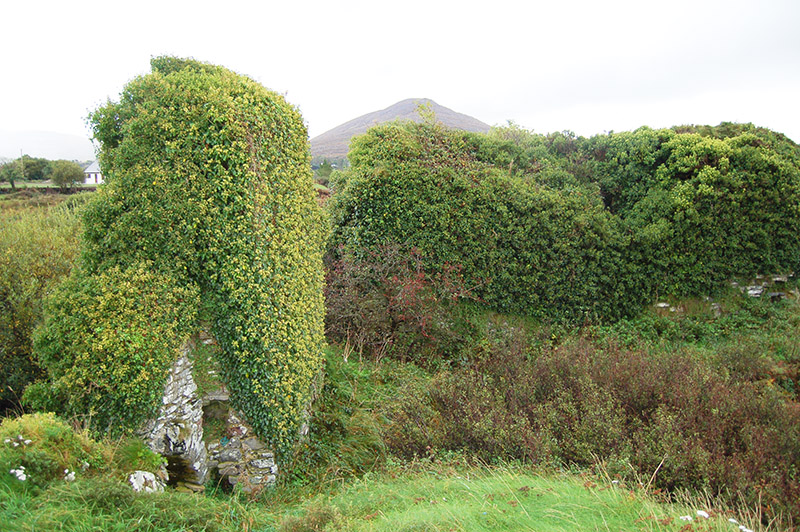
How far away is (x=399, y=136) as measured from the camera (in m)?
9.73

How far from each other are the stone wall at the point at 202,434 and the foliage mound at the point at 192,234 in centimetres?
17

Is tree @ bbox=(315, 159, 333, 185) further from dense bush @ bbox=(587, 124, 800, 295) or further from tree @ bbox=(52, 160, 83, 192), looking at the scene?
dense bush @ bbox=(587, 124, 800, 295)

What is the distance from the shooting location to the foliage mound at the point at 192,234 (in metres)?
4.75

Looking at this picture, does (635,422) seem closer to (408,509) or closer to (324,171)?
(408,509)

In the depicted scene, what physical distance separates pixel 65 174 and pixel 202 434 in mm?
27505

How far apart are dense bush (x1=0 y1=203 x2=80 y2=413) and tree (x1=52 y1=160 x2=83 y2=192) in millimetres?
22850

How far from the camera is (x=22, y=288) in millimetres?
6371

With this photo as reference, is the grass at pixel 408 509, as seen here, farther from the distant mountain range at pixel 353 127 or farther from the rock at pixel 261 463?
the distant mountain range at pixel 353 127

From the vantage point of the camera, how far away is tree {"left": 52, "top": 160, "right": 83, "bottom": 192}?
84.8 ft

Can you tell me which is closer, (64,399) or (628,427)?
(64,399)

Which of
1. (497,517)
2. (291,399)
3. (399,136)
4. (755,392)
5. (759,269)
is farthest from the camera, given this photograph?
(759,269)

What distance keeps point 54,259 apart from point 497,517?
23.2 ft

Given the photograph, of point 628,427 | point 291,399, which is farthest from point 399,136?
point 628,427

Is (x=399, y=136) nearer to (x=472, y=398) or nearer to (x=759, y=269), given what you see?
(x=472, y=398)
